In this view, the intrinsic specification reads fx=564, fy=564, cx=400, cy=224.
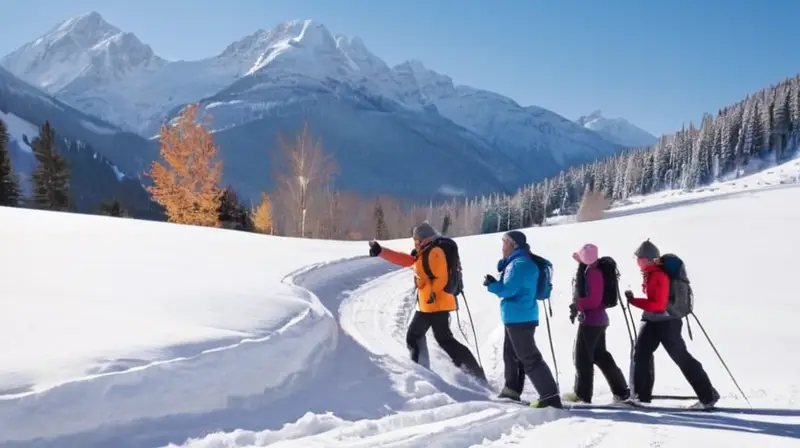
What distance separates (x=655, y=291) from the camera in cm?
674

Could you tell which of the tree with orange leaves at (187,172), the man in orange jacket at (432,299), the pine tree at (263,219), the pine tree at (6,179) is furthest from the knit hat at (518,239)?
the pine tree at (263,219)

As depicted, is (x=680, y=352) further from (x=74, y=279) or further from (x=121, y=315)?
(x=74, y=279)

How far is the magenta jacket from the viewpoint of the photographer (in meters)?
6.97

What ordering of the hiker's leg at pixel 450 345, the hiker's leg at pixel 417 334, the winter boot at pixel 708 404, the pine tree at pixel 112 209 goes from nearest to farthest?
the winter boot at pixel 708 404 < the hiker's leg at pixel 450 345 < the hiker's leg at pixel 417 334 < the pine tree at pixel 112 209

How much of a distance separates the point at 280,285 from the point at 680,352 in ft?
24.7

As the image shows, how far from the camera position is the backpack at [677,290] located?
6738mm

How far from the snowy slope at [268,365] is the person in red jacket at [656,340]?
571 mm

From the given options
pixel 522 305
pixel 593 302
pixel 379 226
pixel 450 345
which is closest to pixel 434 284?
pixel 450 345

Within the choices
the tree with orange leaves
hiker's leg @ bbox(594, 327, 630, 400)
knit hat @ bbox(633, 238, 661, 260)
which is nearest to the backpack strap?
hiker's leg @ bbox(594, 327, 630, 400)

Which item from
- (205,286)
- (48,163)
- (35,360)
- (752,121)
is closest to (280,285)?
(205,286)

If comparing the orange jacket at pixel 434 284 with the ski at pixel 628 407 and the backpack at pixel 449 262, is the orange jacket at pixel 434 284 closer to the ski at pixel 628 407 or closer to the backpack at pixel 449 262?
the backpack at pixel 449 262

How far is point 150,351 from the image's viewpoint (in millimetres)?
5402

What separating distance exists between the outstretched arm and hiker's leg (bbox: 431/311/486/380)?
0.81m

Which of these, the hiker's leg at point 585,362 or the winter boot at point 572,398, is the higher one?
the hiker's leg at point 585,362
